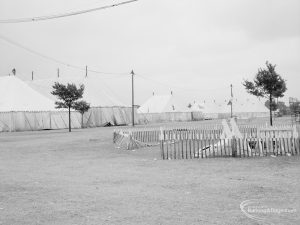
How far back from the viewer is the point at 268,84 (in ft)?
94.5

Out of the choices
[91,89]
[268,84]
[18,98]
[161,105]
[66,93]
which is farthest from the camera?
[161,105]

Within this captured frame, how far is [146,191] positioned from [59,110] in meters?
41.4

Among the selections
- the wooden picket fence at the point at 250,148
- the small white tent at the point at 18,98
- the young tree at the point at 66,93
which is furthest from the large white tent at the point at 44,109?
the wooden picket fence at the point at 250,148

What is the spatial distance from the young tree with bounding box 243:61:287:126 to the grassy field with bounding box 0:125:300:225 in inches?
699

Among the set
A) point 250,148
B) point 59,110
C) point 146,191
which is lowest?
point 146,191

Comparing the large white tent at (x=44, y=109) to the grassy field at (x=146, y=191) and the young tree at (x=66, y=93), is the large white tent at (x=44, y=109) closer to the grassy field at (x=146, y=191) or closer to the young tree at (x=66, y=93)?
the young tree at (x=66, y=93)

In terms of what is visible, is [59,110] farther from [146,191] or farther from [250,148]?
[146,191]

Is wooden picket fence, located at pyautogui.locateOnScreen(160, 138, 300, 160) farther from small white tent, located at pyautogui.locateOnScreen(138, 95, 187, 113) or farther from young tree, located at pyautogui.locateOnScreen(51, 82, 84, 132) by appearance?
small white tent, located at pyautogui.locateOnScreen(138, 95, 187, 113)

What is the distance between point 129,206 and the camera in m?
6.19

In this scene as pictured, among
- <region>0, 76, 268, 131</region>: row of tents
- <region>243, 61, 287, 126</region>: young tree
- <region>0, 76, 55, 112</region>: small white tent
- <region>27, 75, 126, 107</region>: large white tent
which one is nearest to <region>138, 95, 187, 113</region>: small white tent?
<region>0, 76, 268, 131</region>: row of tents

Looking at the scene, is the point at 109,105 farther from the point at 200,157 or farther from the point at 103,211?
the point at 103,211

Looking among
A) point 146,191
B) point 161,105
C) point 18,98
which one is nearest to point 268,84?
point 146,191

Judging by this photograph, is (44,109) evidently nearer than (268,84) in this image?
No

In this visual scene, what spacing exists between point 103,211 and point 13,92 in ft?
142
